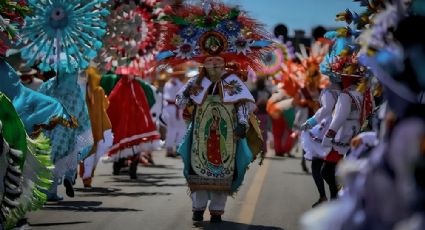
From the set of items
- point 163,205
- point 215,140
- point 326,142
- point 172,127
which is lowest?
point 172,127

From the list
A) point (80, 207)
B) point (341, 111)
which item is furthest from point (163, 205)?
point (341, 111)

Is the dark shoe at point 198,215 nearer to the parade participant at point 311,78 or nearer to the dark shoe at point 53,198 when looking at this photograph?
the dark shoe at point 53,198

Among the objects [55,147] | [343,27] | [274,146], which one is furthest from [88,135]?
[274,146]

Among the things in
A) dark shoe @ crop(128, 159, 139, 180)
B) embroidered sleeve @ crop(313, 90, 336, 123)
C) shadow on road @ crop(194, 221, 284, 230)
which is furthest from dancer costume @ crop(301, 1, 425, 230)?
dark shoe @ crop(128, 159, 139, 180)

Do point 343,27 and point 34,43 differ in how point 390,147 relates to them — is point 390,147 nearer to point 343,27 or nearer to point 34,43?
point 343,27

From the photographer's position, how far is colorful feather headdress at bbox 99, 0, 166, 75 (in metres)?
16.6

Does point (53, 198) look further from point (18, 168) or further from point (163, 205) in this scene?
point (18, 168)

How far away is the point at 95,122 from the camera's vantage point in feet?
52.0

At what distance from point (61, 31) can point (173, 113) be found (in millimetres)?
12328

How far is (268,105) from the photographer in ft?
76.6

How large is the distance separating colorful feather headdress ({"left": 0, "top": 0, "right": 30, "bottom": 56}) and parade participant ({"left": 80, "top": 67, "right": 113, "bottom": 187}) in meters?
5.60

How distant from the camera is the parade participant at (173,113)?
2477 centimetres

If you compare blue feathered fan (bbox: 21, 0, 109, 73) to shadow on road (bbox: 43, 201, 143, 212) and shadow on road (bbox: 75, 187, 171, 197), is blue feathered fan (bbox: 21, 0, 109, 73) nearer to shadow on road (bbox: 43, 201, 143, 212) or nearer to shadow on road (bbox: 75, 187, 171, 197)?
shadow on road (bbox: 43, 201, 143, 212)

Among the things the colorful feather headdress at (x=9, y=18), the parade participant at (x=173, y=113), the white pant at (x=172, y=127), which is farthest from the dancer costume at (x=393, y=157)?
the white pant at (x=172, y=127)
